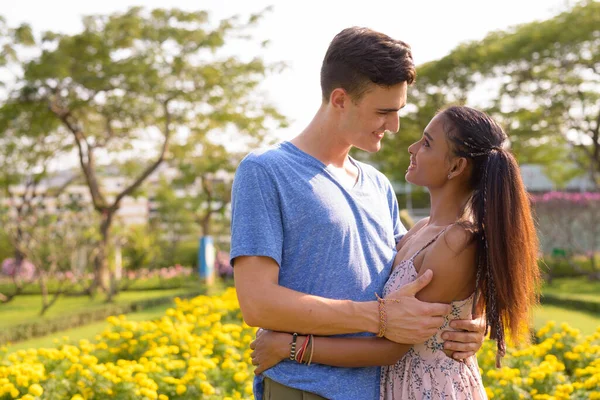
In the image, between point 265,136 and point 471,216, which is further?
point 265,136

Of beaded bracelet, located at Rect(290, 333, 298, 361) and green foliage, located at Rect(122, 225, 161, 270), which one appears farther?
green foliage, located at Rect(122, 225, 161, 270)

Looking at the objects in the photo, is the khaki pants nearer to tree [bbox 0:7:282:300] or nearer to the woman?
the woman

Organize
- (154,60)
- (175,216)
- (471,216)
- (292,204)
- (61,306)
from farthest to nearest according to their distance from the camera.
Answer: (175,216), (154,60), (61,306), (471,216), (292,204)

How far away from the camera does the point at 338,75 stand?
2006 millimetres

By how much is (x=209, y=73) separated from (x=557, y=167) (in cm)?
1450

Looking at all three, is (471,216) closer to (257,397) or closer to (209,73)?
(257,397)

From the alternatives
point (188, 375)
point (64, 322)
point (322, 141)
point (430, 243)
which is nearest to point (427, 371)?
point (430, 243)

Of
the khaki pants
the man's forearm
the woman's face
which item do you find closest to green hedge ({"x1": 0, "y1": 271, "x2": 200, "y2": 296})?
the woman's face

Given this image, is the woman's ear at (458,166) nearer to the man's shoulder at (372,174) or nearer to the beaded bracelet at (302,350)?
the man's shoulder at (372,174)

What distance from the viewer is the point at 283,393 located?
1.87m

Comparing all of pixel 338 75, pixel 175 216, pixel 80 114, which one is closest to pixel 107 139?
pixel 80 114

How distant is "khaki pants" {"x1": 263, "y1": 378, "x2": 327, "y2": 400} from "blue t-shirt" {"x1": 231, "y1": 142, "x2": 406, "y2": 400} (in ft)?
0.06

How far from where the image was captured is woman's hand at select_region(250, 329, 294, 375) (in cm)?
185

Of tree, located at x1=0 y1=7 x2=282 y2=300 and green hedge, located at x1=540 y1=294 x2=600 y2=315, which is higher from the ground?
tree, located at x1=0 y1=7 x2=282 y2=300
